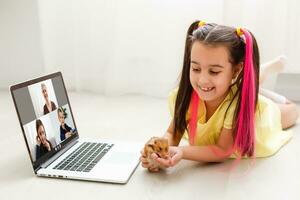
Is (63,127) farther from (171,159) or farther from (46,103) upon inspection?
(171,159)

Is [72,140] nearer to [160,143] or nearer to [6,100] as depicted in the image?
[160,143]

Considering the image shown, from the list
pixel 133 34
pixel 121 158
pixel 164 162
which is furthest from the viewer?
pixel 133 34

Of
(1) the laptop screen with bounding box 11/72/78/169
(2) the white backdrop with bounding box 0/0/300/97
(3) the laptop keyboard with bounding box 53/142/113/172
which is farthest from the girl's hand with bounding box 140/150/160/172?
(2) the white backdrop with bounding box 0/0/300/97

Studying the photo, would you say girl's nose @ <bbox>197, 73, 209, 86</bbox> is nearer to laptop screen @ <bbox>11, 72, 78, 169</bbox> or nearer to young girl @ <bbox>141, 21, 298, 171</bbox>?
young girl @ <bbox>141, 21, 298, 171</bbox>

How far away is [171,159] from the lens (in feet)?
2.72

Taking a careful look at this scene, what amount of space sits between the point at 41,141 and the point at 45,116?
0.06m

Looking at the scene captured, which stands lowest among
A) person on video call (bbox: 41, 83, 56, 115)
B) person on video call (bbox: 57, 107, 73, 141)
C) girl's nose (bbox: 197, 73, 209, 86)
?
person on video call (bbox: 57, 107, 73, 141)

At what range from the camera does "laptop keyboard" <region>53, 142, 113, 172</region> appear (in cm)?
87

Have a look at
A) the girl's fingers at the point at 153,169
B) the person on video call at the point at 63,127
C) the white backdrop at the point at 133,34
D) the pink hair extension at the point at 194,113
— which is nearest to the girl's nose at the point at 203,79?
the pink hair extension at the point at 194,113

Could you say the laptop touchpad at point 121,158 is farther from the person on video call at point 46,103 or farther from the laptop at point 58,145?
the person on video call at point 46,103

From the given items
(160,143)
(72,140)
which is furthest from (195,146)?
(72,140)

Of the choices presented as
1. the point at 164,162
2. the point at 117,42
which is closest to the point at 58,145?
the point at 164,162

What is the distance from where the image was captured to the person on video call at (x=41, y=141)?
854mm

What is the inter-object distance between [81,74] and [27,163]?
2.86 feet
